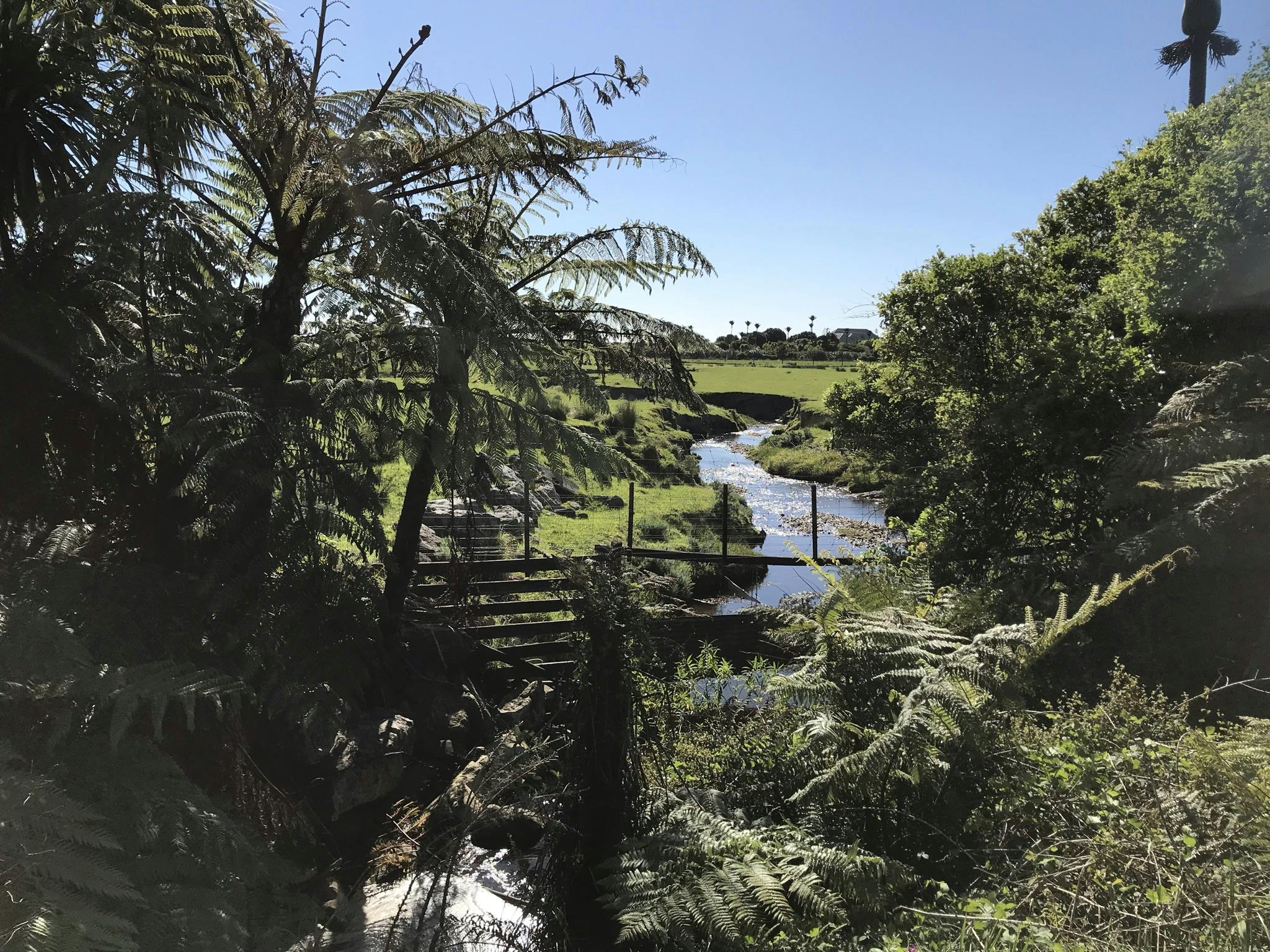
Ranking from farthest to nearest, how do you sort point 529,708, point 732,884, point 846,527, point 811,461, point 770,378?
1. point 770,378
2. point 811,461
3. point 846,527
4. point 529,708
5. point 732,884

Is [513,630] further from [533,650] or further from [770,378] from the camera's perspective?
[770,378]

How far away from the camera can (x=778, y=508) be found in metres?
21.0

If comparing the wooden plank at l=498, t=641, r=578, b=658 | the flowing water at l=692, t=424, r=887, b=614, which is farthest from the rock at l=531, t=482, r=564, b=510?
the wooden plank at l=498, t=641, r=578, b=658

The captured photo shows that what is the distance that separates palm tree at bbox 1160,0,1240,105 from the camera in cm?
1230

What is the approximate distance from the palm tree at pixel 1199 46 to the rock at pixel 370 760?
13967mm

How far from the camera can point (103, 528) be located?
3.07 meters

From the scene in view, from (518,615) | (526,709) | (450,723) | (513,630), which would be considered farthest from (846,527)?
(526,709)

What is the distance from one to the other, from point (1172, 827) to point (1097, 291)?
30.2 feet

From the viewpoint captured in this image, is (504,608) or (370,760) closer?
(370,760)

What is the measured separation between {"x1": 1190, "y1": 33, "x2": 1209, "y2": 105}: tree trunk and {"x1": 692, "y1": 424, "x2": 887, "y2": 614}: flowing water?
35.5 ft

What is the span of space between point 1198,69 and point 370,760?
19.7 meters

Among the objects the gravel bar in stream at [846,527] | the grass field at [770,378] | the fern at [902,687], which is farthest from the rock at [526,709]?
the grass field at [770,378]

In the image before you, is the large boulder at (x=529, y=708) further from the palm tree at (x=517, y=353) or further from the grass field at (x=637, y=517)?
the grass field at (x=637, y=517)

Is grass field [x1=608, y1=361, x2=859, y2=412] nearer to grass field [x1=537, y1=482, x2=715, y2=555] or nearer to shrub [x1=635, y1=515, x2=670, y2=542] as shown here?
grass field [x1=537, y1=482, x2=715, y2=555]
